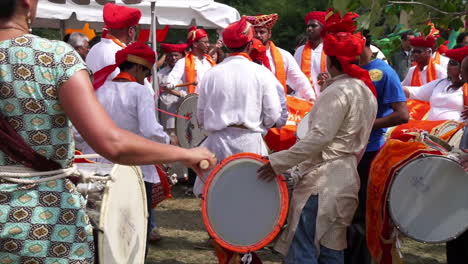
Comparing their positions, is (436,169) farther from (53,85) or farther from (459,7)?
(53,85)

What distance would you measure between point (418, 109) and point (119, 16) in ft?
12.9

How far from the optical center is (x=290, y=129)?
6516 mm

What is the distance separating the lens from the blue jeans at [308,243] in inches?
182

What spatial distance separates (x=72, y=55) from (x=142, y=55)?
9.35 ft

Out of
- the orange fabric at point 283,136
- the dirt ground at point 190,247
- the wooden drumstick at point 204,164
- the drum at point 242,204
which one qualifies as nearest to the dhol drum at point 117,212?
the wooden drumstick at point 204,164

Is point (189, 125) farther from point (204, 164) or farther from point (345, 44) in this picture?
point (204, 164)

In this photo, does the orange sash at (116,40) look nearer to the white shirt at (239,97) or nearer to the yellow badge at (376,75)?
the white shirt at (239,97)

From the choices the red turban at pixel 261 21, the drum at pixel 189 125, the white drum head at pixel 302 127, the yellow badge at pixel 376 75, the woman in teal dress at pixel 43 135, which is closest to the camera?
the woman in teal dress at pixel 43 135

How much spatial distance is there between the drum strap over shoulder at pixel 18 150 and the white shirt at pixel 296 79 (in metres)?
5.40

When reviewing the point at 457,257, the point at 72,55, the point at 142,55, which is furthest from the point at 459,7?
the point at 72,55

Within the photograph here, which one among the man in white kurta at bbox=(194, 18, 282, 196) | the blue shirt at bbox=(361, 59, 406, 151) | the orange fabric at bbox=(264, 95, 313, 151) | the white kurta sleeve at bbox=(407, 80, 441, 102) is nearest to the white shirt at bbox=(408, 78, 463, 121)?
the white kurta sleeve at bbox=(407, 80, 441, 102)

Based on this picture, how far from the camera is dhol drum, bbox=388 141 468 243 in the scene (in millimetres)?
4762

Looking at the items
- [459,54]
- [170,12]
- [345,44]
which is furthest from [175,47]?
[345,44]

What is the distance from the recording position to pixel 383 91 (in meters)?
5.40
